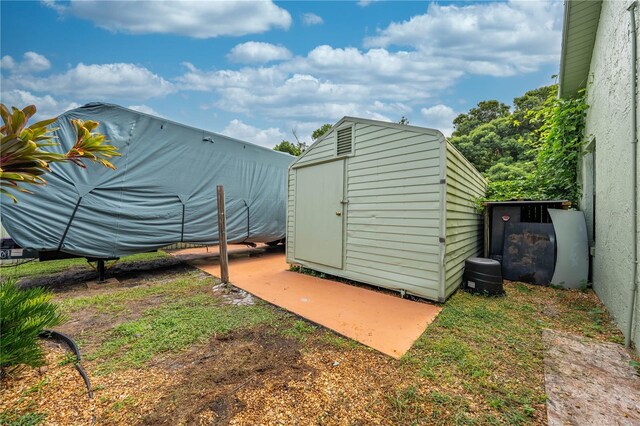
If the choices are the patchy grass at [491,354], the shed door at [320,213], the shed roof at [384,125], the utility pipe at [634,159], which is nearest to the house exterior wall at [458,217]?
the shed roof at [384,125]

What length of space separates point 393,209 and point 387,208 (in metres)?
0.10

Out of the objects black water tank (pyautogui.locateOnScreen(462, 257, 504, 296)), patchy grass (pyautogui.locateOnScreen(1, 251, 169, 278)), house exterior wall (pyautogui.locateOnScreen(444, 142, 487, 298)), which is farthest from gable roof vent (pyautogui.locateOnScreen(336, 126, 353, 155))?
patchy grass (pyautogui.locateOnScreen(1, 251, 169, 278))

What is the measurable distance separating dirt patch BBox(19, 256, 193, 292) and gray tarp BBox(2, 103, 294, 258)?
Answer: 2.02 feet

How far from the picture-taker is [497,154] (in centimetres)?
1294

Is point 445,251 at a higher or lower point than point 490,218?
lower

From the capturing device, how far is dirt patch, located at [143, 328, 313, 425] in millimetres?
1519

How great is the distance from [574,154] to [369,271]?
4.98 m

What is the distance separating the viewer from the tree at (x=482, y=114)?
53.6ft

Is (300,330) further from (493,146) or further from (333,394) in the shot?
(493,146)

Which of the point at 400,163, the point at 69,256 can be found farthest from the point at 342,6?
the point at 69,256

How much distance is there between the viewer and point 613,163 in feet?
9.66

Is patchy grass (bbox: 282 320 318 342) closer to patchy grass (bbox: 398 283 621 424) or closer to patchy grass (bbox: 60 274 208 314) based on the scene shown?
patchy grass (bbox: 398 283 621 424)

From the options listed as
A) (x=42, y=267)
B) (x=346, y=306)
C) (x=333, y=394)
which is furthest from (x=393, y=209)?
(x=42, y=267)

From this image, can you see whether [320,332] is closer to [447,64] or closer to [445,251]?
[445,251]
